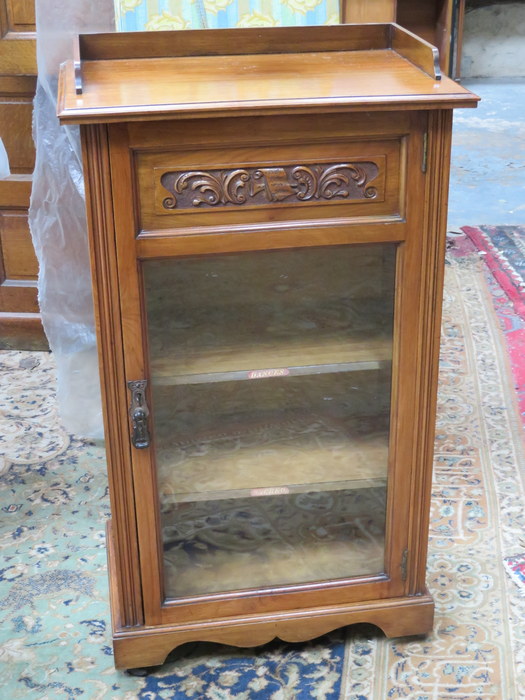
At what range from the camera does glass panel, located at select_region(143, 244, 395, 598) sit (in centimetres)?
141

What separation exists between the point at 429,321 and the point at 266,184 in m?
0.36

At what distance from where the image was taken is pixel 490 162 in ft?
15.9

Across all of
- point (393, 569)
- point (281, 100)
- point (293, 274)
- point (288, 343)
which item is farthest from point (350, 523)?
point (281, 100)

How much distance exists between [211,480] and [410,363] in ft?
1.35

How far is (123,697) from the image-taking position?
1525 millimetres

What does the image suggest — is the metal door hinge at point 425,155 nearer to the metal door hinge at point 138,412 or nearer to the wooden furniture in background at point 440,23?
the metal door hinge at point 138,412

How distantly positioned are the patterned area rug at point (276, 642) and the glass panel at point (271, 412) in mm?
160

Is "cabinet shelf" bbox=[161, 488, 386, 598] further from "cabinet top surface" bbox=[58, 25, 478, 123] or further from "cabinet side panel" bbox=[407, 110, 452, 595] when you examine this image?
"cabinet top surface" bbox=[58, 25, 478, 123]

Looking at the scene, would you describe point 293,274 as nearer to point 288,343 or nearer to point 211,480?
point 288,343

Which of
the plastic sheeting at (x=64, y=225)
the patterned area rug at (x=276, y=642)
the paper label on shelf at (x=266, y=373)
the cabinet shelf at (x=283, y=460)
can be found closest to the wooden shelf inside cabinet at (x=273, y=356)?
the paper label on shelf at (x=266, y=373)

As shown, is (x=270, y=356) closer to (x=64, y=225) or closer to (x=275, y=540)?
(x=275, y=540)

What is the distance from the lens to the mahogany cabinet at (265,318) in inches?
50.1

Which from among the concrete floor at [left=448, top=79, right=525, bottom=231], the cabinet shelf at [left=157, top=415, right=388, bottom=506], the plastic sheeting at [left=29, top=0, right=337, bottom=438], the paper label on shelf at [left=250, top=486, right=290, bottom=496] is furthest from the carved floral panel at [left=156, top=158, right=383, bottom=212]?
the concrete floor at [left=448, top=79, right=525, bottom=231]

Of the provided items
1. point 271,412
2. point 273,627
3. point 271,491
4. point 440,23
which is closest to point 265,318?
point 271,412
